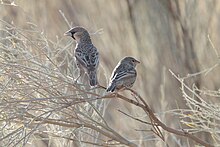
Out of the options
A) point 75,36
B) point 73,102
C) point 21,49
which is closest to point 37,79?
point 73,102

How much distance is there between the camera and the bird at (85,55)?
5664 millimetres

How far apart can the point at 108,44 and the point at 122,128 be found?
1.27 m

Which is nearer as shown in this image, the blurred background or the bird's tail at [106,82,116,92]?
the bird's tail at [106,82,116,92]

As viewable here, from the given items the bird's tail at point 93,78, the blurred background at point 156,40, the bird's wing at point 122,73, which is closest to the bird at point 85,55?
the bird's tail at point 93,78

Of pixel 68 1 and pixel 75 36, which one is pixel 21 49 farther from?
pixel 68 1

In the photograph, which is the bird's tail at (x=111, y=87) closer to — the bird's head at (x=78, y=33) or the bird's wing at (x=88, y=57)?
the bird's wing at (x=88, y=57)

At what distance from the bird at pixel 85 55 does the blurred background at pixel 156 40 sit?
2370 millimetres

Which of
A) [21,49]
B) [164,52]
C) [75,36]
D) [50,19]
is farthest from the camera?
[50,19]

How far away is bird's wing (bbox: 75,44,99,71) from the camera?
18.9 ft

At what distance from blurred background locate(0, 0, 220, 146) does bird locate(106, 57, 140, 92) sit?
3.08 metres

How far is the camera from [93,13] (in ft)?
32.0

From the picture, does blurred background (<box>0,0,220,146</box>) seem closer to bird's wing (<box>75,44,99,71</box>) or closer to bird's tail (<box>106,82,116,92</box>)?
bird's wing (<box>75,44,99,71</box>)

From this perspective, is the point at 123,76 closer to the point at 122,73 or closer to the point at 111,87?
the point at 122,73

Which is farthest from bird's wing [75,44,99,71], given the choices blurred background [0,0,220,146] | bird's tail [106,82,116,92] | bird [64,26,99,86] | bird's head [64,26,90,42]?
blurred background [0,0,220,146]
